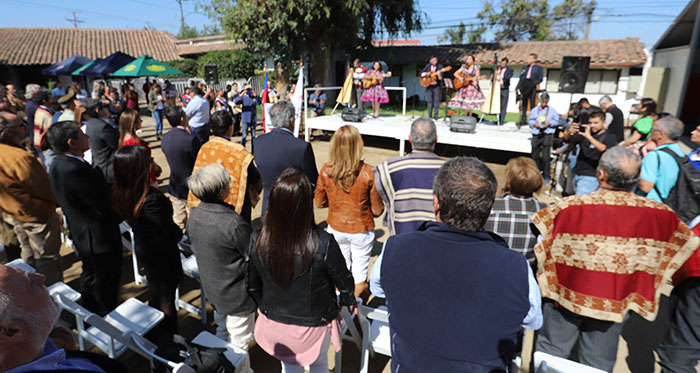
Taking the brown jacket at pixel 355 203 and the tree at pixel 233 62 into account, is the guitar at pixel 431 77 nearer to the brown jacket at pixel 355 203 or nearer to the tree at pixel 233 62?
the brown jacket at pixel 355 203

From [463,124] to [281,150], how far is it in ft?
21.2

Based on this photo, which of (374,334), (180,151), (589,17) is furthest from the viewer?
(589,17)

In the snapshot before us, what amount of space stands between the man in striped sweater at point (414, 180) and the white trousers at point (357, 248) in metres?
0.43

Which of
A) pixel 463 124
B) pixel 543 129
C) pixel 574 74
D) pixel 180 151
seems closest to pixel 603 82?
pixel 574 74

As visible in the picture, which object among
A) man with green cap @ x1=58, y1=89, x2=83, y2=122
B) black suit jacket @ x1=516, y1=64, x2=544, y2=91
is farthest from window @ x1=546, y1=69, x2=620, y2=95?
man with green cap @ x1=58, y1=89, x2=83, y2=122

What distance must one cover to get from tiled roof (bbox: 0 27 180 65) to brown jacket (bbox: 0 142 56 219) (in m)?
25.5

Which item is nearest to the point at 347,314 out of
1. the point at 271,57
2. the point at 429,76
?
Result: the point at 429,76

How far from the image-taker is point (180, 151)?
152 inches

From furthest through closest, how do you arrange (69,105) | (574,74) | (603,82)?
(603,82) → (574,74) → (69,105)

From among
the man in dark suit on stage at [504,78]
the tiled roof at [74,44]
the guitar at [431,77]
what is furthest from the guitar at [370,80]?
the tiled roof at [74,44]

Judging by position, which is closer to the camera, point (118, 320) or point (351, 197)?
point (118, 320)

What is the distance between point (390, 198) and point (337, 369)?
47.5 inches

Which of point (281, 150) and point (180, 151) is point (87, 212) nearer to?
point (180, 151)

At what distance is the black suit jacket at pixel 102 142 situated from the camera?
411cm
